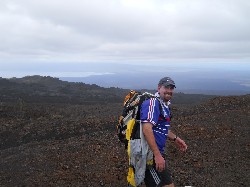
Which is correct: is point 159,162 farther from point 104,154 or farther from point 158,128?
point 104,154

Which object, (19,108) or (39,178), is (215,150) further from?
(19,108)

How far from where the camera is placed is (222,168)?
10.9 m

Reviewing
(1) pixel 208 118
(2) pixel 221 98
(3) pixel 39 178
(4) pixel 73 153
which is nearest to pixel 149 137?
(3) pixel 39 178

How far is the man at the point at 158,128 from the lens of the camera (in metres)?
5.71

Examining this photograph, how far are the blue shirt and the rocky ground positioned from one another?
153 inches

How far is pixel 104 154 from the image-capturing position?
12008mm

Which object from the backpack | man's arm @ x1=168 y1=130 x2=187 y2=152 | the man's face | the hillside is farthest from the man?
the hillside

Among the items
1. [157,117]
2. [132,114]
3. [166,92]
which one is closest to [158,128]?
[157,117]

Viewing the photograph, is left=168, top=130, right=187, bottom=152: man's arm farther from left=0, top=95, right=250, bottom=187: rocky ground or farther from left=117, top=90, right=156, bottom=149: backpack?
left=0, top=95, right=250, bottom=187: rocky ground

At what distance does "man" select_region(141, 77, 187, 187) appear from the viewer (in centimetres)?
571

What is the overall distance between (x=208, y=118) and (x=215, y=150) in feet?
15.3

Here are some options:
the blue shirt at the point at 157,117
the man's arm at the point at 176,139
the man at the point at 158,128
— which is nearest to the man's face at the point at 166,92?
the man at the point at 158,128

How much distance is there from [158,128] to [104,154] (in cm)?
631

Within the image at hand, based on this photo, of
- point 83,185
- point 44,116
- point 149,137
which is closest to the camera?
point 149,137
